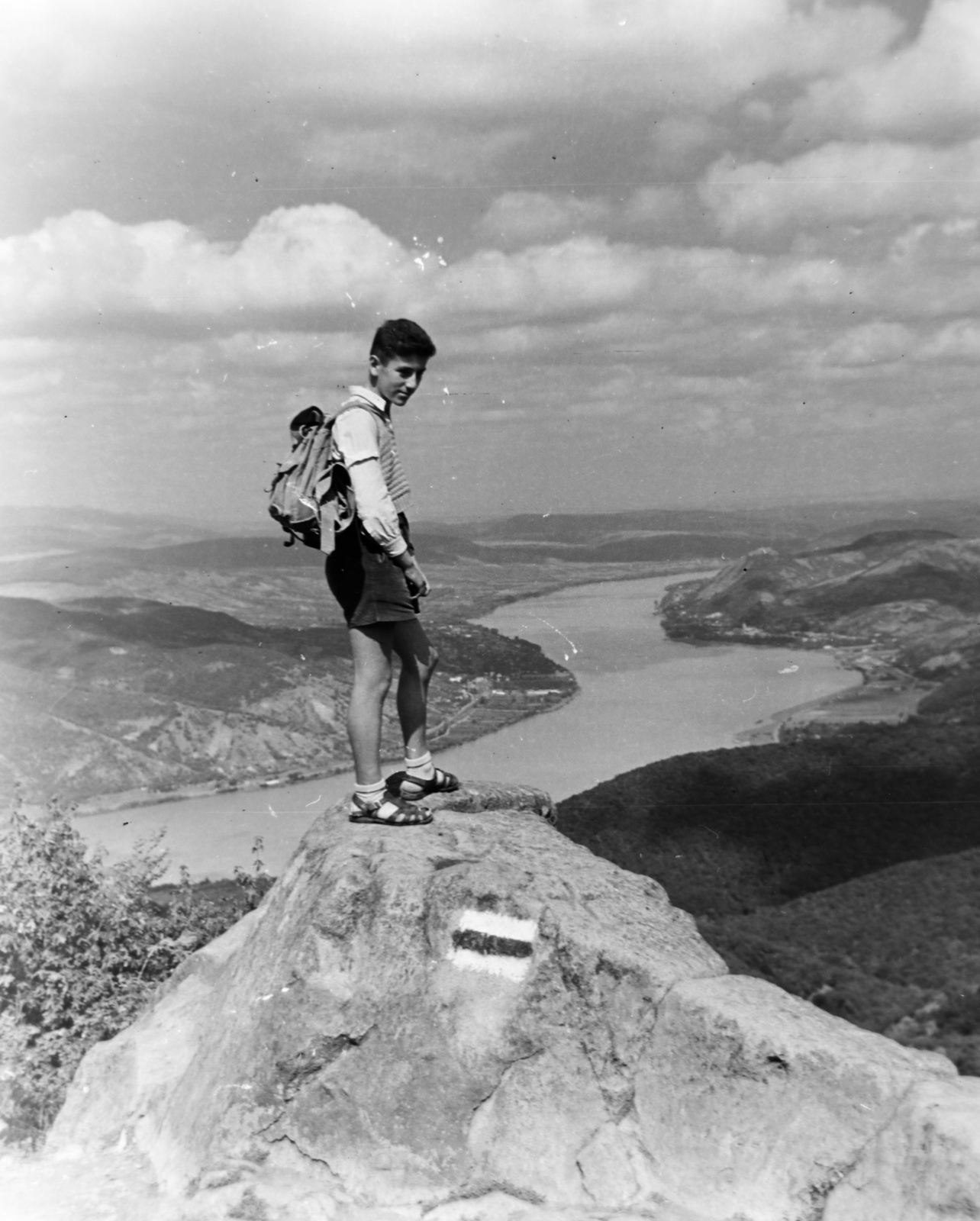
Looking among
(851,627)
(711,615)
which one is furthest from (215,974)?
(851,627)

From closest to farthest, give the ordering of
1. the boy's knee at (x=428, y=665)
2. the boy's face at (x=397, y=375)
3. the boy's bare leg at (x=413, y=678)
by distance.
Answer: the boy's face at (x=397, y=375), the boy's bare leg at (x=413, y=678), the boy's knee at (x=428, y=665)

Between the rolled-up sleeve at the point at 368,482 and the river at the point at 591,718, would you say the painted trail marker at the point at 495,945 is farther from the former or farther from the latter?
the river at the point at 591,718

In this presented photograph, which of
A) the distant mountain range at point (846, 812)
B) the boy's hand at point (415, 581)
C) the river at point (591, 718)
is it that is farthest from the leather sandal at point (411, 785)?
the river at point (591, 718)

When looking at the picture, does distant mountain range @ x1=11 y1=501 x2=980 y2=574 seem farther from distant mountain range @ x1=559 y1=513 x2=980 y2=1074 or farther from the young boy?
the young boy

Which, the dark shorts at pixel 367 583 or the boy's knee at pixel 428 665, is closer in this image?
the dark shorts at pixel 367 583

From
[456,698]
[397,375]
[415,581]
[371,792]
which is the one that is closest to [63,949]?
[371,792]

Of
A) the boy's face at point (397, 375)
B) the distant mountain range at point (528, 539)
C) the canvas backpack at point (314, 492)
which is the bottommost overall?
the distant mountain range at point (528, 539)

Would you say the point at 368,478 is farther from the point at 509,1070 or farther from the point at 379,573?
the point at 509,1070
